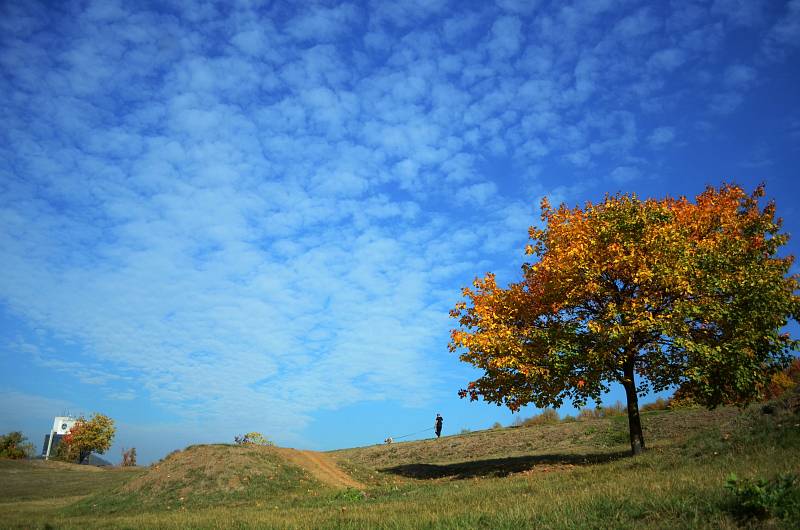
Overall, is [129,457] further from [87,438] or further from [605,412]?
[605,412]

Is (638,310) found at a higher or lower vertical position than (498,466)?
higher

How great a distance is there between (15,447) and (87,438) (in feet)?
26.1

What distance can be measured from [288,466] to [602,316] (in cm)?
1694

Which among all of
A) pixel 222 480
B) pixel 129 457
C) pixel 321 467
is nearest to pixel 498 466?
pixel 321 467

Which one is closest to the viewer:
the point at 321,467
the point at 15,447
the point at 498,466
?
the point at 498,466

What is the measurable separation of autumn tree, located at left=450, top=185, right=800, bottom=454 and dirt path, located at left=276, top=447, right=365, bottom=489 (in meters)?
7.75

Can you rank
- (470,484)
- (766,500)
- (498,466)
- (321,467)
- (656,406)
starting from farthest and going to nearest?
(656,406) → (321,467) → (498,466) → (470,484) → (766,500)

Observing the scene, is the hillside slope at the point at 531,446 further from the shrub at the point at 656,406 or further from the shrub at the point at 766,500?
the shrub at the point at 766,500

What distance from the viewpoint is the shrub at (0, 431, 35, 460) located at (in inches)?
2484

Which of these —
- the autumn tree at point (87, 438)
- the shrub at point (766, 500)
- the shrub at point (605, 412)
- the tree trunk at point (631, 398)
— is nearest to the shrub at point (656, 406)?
the shrub at point (605, 412)

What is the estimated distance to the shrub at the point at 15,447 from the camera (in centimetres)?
6309

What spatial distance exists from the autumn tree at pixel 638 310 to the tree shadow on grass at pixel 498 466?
2.51m

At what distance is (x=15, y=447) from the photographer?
64438 millimetres

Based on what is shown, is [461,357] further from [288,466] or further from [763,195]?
[763,195]
